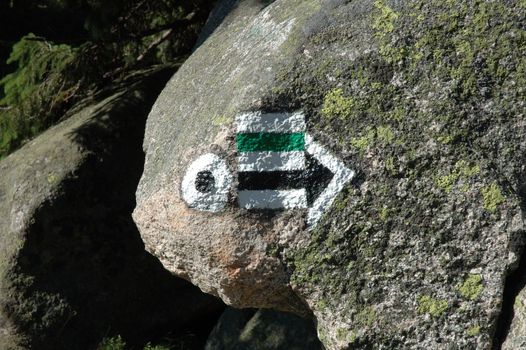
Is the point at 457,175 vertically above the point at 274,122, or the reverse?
the point at 274,122

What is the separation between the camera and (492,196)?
258 centimetres

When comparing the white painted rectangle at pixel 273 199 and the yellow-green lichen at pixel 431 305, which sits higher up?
the white painted rectangle at pixel 273 199

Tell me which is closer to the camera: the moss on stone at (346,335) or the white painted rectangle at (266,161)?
the moss on stone at (346,335)

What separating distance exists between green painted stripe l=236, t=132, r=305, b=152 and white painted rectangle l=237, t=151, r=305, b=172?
0.05ft

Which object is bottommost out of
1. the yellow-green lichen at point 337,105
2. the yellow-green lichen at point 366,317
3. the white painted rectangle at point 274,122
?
the yellow-green lichen at point 366,317

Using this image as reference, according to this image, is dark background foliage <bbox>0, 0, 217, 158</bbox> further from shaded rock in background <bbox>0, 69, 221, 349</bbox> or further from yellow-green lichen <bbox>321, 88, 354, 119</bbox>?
yellow-green lichen <bbox>321, 88, 354, 119</bbox>

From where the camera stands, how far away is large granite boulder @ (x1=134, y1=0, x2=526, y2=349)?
259cm

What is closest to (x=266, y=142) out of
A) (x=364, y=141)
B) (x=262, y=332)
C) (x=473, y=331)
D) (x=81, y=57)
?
(x=364, y=141)

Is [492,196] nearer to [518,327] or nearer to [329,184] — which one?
[518,327]

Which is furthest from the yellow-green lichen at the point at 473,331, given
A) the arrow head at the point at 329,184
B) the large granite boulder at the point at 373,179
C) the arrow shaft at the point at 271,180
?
the arrow shaft at the point at 271,180

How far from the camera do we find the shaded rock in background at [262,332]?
4.00 m

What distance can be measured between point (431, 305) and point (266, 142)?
0.79 metres

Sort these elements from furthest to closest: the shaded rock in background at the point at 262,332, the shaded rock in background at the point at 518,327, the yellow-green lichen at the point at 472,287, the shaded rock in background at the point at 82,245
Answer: the shaded rock in background at the point at 82,245
the shaded rock in background at the point at 262,332
the yellow-green lichen at the point at 472,287
the shaded rock in background at the point at 518,327

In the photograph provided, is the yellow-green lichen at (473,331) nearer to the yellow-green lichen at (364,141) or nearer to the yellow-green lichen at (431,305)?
the yellow-green lichen at (431,305)
